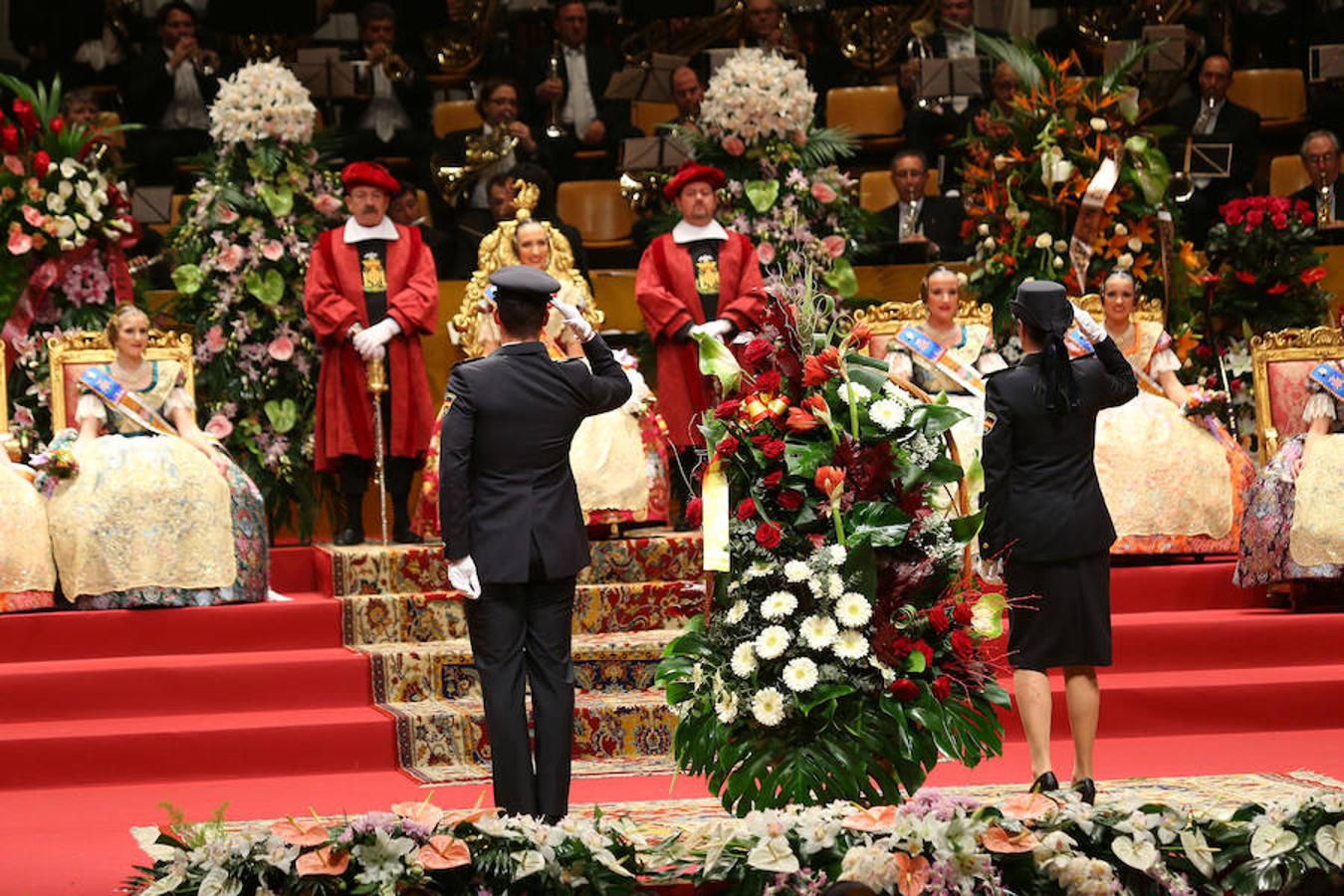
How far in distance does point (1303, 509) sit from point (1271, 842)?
383 centimetres

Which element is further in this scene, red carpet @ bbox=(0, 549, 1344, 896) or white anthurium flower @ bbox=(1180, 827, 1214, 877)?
red carpet @ bbox=(0, 549, 1344, 896)

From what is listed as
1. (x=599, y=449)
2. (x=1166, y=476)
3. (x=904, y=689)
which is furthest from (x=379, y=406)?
(x=904, y=689)

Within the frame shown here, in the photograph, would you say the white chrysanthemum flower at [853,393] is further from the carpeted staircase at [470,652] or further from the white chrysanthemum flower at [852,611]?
the carpeted staircase at [470,652]

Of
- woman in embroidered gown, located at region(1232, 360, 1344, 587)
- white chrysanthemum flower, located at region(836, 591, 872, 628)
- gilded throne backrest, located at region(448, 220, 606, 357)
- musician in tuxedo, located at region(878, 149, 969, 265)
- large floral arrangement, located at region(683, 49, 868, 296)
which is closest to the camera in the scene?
white chrysanthemum flower, located at region(836, 591, 872, 628)

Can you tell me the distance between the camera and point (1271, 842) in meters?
4.13

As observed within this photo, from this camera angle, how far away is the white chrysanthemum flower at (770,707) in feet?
15.9

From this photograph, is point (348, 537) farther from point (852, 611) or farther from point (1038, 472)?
point (852, 611)

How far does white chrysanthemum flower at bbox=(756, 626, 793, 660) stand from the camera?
4836mm

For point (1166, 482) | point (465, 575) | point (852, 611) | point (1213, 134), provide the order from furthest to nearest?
point (1213, 134) → point (1166, 482) → point (465, 575) → point (852, 611)

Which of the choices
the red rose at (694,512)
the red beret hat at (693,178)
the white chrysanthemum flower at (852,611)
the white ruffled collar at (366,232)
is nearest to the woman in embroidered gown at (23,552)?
the white ruffled collar at (366,232)

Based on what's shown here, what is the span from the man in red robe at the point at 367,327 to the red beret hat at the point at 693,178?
3.62 ft

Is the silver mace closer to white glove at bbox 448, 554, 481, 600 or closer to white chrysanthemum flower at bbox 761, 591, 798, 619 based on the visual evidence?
white glove at bbox 448, 554, 481, 600

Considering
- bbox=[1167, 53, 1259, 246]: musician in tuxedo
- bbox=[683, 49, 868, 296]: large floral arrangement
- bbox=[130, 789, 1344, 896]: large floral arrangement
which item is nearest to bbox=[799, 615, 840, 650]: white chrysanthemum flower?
bbox=[130, 789, 1344, 896]: large floral arrangement

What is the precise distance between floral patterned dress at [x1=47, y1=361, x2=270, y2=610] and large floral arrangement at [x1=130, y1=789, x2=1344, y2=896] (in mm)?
3492
